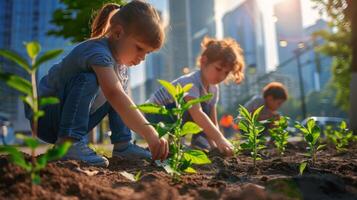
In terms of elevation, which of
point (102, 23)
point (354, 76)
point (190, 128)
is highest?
point (102, 23)

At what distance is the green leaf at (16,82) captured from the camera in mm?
1243

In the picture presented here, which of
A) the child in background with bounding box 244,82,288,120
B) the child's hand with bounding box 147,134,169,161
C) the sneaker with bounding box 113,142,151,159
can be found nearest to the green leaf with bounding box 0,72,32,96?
the child's hand with bounding box 147,134,169,161

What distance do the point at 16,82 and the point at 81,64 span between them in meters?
1.33

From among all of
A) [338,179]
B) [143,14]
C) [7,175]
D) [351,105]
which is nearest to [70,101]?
[143,14]

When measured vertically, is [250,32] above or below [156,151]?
above

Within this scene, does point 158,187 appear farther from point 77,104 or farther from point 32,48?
point 77,104

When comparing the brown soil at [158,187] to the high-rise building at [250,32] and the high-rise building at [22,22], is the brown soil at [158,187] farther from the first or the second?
the high-rise building at [250,32]

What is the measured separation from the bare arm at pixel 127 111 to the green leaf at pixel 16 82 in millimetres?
704

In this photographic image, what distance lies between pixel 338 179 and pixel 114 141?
2.10 m

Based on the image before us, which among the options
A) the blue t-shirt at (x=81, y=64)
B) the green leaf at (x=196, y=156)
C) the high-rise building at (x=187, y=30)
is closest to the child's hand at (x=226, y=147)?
the blue t-shirt at (x=81, y=64)

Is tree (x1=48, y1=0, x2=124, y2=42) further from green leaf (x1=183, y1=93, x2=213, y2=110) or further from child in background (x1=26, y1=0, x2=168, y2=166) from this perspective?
green leaf (x1=183, y1=93, x2=213, y2=110)

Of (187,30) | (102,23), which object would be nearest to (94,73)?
(102,23)

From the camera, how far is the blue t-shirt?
2455 millimetres

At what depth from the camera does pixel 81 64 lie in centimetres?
260
